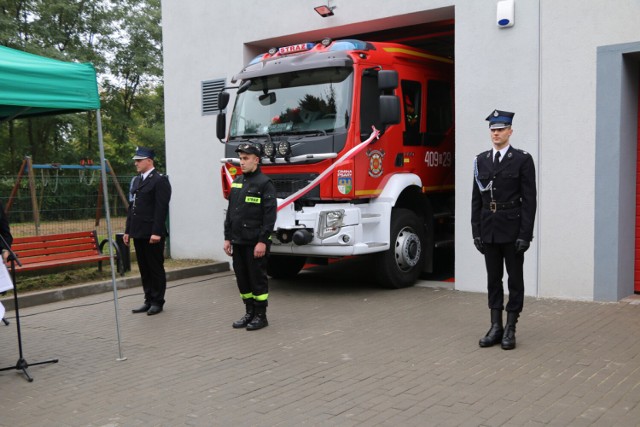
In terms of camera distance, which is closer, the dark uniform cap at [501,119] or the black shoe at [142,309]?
the dark uniform cap at [501,119]

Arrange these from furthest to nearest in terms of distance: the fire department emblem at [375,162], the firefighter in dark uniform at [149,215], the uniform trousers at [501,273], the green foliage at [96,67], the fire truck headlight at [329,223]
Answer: the green foliage at [96,67] → the fire department emblem at [375,162] → the fire truck headlight at [329,223] → the firefighter in dark uniform at [149,215] → the uniform trousers at [501,273]

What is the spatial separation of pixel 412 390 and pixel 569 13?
5359 mm

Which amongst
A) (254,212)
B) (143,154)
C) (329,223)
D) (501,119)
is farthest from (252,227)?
(501,119)

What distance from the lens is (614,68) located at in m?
Answer: 7.62

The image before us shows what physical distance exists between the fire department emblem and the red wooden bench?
4.50m

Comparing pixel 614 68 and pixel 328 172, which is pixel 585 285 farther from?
pixel 328 172

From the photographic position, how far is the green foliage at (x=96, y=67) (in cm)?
2717

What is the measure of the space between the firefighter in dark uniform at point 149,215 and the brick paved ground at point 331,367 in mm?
647

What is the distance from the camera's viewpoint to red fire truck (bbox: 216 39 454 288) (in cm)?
834

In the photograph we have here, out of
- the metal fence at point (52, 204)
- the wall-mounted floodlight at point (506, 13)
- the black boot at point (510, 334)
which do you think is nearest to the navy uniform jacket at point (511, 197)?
the black boot at point (510, 334)

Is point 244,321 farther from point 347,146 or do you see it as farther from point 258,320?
point 347,146

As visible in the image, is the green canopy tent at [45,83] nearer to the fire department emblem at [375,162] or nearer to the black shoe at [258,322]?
the black shoe at [258,322]

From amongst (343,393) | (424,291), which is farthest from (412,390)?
(424,291)

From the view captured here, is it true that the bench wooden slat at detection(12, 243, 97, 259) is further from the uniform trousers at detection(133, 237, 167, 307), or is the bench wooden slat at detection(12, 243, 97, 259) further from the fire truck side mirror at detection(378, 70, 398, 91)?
the fire truck side mirror at detection(378, 70, 398, 91)
